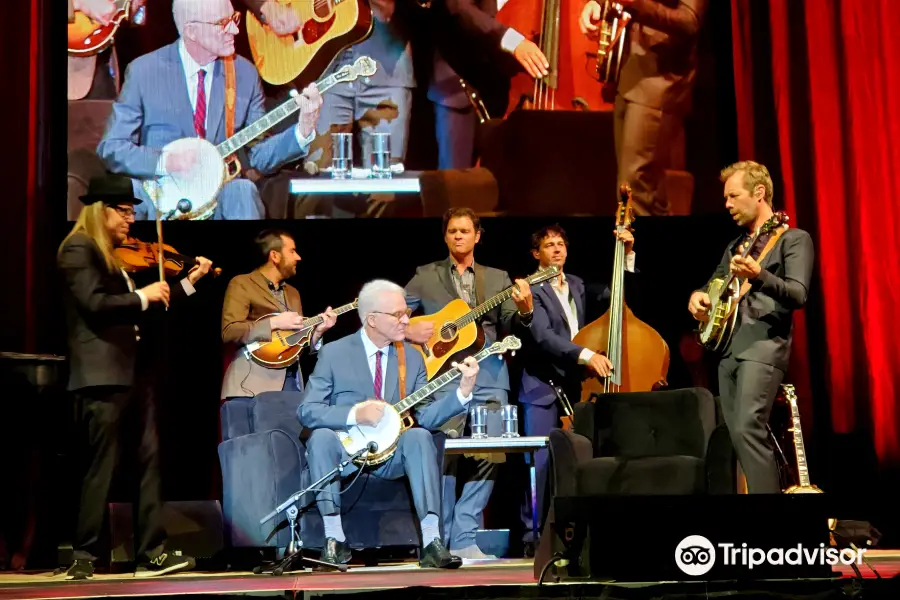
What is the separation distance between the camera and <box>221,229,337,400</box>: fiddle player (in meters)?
5.68

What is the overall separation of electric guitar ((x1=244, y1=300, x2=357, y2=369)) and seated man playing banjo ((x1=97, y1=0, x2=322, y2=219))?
2.37ft

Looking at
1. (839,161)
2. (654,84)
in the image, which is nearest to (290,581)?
(654,84)

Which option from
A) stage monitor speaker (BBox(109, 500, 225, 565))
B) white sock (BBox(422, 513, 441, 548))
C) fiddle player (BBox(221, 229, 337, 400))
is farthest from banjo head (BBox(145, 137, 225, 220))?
white sock (BBox(422, 513, 441, 548))

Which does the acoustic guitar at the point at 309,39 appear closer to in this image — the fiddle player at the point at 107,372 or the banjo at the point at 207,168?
the banjo at the point at 207,168

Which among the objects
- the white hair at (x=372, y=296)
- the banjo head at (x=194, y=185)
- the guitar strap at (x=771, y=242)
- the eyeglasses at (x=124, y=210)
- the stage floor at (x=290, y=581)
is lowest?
the stage floor at (x=290, y=581)

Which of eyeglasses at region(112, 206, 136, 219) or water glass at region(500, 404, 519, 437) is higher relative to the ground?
eyeglasses at region(112, 206, 136, 219)

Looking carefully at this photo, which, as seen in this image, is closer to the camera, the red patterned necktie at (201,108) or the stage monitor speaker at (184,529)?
the stage monitor speaker at (184,529)

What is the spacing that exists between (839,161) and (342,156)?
268 centimetres

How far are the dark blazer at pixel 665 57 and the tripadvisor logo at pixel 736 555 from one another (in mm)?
3350

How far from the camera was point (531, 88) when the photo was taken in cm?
618

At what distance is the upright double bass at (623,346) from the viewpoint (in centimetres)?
550

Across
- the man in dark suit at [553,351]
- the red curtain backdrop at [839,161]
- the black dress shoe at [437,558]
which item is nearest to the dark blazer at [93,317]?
the black dress shoe at [437,558]

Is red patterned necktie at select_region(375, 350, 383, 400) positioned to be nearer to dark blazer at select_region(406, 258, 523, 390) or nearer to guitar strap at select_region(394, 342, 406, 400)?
guitar strap at select_region(394, 342, 406, 400)

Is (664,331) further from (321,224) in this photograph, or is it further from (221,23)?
(221,23)
